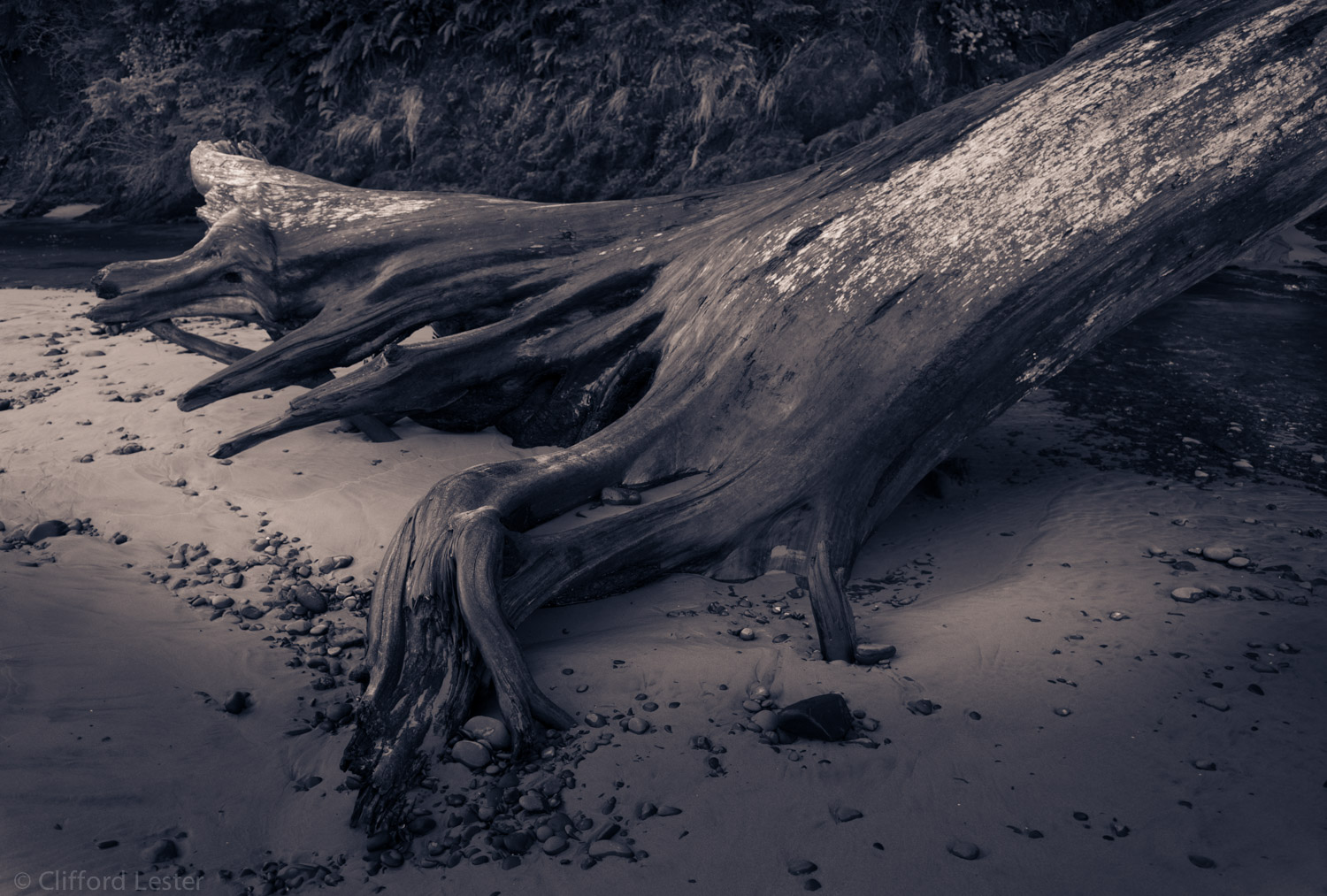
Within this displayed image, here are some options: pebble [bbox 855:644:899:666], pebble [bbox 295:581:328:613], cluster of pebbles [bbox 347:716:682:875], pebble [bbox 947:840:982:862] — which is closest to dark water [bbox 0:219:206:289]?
pebble [bbox 295:581:328:613]

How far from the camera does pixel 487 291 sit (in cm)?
497

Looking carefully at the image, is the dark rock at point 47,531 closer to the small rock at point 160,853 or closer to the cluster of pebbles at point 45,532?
the cluster of pebbles at point 45,532

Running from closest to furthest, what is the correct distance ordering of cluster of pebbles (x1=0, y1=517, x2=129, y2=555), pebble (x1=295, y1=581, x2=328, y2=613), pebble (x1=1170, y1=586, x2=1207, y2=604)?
pebble (x1=1170, y1=586, x2=1207, y2=604) < pebble (x1=295, y1=581, x2=328, y2=613) < cluster of pebbles (x1=0, y1=517, x2=129, y2=555)

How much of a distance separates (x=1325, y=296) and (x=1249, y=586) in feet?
22.7

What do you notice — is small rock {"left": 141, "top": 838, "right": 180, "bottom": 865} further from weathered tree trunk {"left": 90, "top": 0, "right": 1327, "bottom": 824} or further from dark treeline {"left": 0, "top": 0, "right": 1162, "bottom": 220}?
dark treeline {"left": 0, "top": 0, "right": 1162, "bottom": 220}

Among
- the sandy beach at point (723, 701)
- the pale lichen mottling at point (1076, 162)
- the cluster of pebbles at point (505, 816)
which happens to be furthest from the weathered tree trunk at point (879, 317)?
the cluster of pebbles at point (505, 816)

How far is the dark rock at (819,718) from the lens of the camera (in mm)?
2551

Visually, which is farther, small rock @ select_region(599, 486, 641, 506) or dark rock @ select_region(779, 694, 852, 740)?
small rock @ select_region(599, 486, 641, 506)

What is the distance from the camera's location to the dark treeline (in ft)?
38.1

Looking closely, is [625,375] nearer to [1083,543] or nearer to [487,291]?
[487,291]

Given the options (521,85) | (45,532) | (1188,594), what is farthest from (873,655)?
(521,85)

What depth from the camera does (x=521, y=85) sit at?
42.1ft

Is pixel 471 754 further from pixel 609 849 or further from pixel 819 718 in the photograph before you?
pixel 819 718

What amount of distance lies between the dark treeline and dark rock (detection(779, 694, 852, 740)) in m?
9.63
